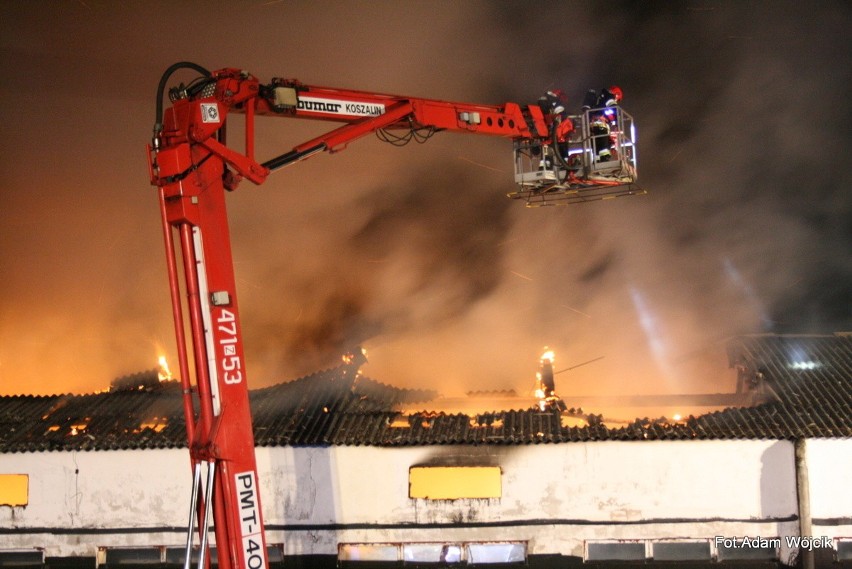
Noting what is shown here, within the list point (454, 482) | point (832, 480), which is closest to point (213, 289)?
point (454, 482)

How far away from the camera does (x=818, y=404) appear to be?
13.4 m

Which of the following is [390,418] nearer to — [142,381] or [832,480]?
[142,381]

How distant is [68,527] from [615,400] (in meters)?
9.48

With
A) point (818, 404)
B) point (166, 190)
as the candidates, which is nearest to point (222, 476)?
point (166, 190)

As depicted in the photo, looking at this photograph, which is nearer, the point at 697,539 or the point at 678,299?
the point at 697,539

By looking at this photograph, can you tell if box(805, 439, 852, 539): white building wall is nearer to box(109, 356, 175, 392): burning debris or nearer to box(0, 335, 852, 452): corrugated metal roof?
box(0, 335, 852, 452): corrugated metal roof

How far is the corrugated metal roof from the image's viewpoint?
1279cm

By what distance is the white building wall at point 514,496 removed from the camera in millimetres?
12641

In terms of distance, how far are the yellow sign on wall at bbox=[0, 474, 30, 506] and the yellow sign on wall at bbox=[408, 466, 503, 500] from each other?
5.78 m

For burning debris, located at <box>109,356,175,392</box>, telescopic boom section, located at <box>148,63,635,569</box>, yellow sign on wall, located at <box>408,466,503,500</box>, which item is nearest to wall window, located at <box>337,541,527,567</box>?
yellow sign on wall, located at <box>408,466,503,500</box>

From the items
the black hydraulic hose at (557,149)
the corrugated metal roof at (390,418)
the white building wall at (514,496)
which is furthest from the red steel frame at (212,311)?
the corrugated metal roof at (390,418)

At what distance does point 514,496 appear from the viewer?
12.8 metres

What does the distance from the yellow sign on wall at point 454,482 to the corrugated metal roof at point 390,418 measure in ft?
1.35

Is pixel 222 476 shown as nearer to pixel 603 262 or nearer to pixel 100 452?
pixel 100 452
